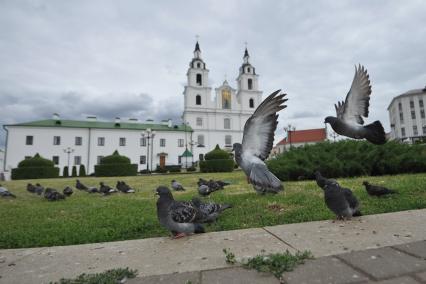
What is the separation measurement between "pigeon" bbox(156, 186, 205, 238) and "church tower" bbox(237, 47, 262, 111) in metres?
62.1

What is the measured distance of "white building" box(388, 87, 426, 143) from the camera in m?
64.9

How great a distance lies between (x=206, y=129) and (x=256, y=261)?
2329 inches

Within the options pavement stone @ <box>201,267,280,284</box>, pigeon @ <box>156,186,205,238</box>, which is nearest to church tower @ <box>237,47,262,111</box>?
pigeon @ <box>156,186,205,238</box>

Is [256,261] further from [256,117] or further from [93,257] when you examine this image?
[256,117]

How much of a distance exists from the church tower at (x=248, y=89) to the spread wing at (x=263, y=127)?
60842 millimetres

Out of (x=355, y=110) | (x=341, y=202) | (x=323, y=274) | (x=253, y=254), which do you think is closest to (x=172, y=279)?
(x=253, y=254)

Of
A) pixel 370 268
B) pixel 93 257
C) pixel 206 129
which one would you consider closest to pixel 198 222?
pixel 93 257

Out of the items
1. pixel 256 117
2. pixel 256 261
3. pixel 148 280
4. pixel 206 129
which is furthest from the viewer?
pixel 206 129

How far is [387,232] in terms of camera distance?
10.1ft

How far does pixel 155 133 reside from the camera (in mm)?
49406

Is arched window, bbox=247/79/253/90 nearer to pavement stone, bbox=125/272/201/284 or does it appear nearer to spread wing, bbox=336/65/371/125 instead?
spread wing, bbox=336/65/371/125

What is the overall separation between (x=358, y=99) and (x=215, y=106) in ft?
193

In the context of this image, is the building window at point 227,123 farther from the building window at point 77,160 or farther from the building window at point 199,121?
the building window at point 77,160

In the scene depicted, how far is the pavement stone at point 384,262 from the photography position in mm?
2023
